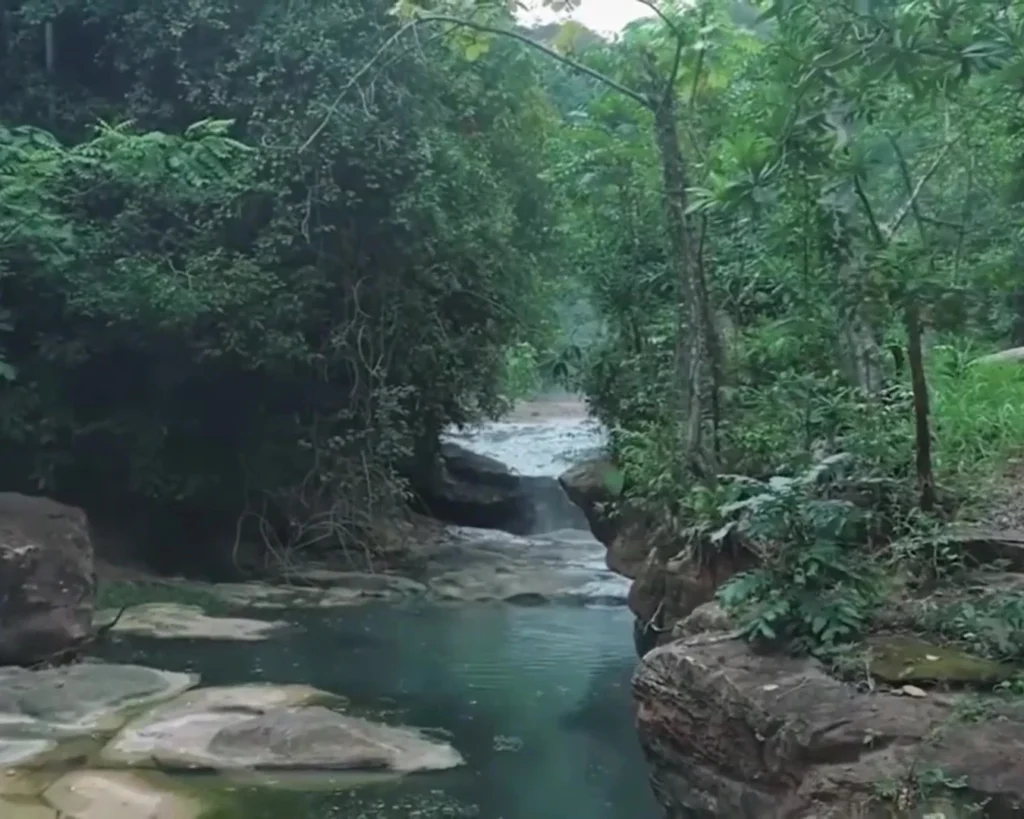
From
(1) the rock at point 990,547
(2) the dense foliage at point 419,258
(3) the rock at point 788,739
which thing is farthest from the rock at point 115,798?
(1) the rock at point 990,547

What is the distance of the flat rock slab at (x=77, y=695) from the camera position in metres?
6.70

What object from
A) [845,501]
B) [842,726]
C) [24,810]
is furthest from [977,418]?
[24,810]

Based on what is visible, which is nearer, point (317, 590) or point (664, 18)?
point (664, 18)

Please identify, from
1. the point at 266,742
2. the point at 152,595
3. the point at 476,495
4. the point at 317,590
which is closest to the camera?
the point at 266,742

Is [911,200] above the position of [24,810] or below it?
above

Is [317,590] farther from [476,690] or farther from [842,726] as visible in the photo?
[842,726]

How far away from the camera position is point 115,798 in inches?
218

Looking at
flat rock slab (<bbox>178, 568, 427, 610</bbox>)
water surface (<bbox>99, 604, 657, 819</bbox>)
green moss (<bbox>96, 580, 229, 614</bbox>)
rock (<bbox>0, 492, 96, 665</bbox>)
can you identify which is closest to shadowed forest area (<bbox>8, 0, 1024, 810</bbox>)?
flat rock slab (<bbox>178, 568, 427, 610</bbox>)

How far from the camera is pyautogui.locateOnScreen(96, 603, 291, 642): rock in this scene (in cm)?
974

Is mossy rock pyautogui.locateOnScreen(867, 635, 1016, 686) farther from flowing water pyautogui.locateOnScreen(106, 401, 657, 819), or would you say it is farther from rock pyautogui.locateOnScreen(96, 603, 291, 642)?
rock pyautogui.locateOnScreen(96, 603, 291, 642)

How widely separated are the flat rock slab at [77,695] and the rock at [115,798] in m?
0.84

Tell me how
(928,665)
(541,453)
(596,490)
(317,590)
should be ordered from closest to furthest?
(928,665), (596,490), (317,590), (541,453)

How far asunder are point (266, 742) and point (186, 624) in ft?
12.9

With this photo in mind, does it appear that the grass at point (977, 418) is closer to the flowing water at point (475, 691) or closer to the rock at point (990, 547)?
the rock at point (990, 547)
